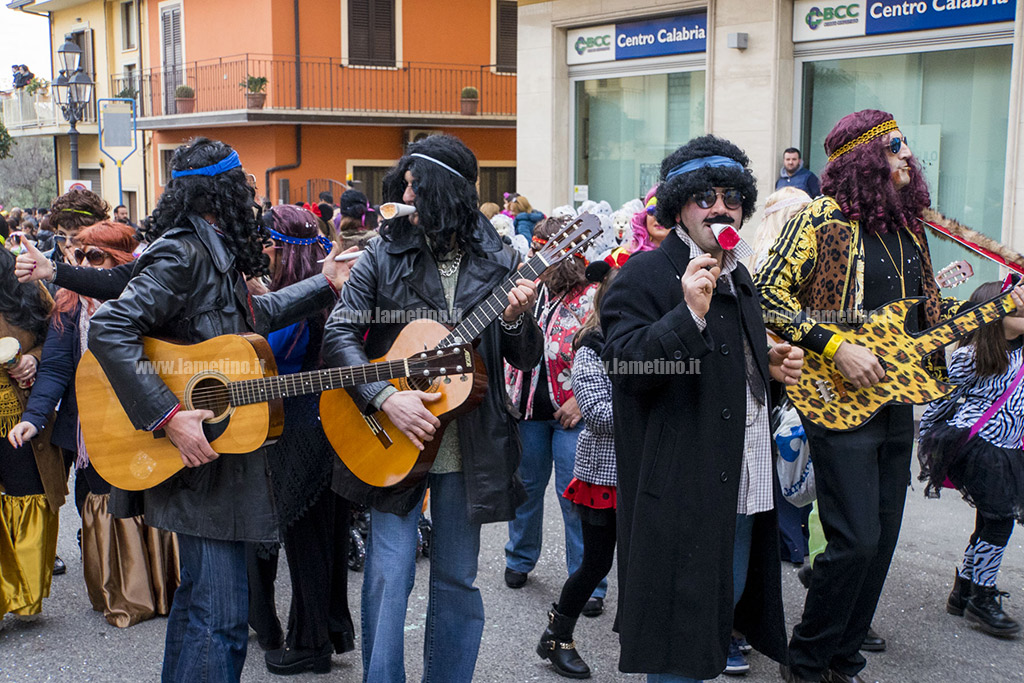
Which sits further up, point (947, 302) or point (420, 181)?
point (420, 181)

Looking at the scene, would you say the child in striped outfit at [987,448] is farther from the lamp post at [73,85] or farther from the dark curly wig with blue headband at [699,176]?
the lamp post at [73,85]

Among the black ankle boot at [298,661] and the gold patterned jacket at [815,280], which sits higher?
the gold patterned jacket at [815,280]

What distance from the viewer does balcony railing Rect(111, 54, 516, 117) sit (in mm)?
23797

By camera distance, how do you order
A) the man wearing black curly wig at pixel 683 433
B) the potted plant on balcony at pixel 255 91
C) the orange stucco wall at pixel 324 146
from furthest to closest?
the orange stucco wall at pixel 324 146 < the potted plant on balcony at pixel 255 91 < the man wearing black curly wig at pixel 683 433

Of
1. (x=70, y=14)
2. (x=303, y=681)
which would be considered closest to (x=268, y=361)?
(x=303, y=681)

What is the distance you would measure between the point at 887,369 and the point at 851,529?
0.59 metres

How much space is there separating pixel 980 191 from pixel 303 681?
8317 mm

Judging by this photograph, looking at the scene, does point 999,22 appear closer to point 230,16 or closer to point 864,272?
point 864,272

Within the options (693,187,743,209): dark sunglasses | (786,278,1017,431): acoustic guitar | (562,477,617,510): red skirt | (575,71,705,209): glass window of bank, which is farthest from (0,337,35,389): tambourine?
(575,71,705,209): glass window of bank

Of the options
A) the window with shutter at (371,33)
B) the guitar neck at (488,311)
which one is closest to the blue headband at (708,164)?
the guitar neck at (488,311)

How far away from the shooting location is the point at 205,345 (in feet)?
11.3

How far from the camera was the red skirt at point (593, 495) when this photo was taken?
4121 mm

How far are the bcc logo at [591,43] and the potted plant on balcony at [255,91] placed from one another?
11.5 meters

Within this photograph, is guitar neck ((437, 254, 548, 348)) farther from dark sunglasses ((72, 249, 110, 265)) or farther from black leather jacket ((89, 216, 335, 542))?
dark sunglasses ((72, 249, 110, 265))
